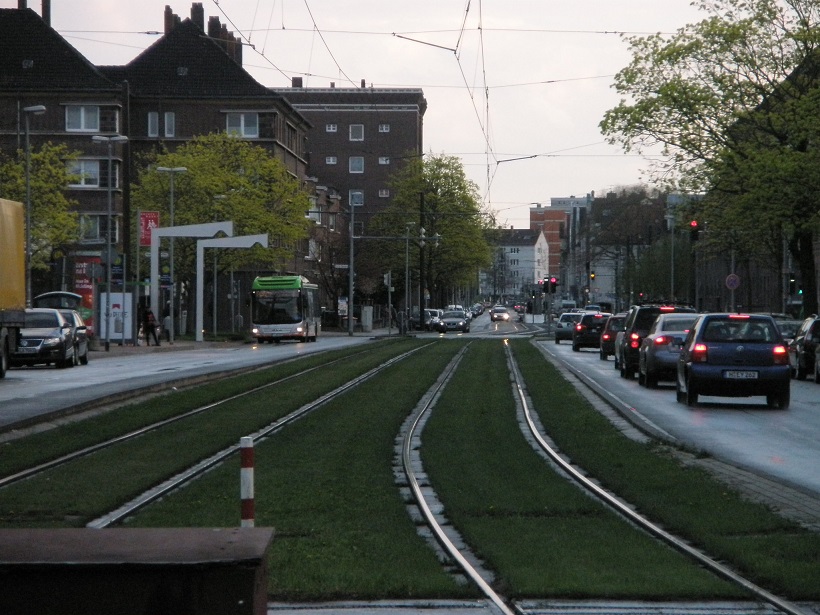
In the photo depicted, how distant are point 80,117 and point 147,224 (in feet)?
88.2

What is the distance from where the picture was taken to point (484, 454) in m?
15.5

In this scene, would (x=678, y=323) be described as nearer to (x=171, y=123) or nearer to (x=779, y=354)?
(x=779, y=354)

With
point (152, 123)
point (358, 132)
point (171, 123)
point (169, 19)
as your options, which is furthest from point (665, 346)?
point (358, 132)

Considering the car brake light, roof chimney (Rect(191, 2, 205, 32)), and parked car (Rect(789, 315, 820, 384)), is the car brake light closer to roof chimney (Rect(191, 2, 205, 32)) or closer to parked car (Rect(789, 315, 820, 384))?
parked car (Rect(789, 315, 820, 384))

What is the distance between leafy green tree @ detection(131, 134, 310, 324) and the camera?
245 ft

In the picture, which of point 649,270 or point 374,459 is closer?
point 374,459

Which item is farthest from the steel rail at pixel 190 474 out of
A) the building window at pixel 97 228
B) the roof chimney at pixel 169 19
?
the roof chimney at pixel 169 19

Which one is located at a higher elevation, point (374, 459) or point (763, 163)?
point (763, 163)

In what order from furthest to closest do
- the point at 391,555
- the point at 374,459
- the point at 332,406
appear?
the point at 332,406 → the point at 374,459 → the point at 391,555

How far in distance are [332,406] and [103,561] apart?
1820cm

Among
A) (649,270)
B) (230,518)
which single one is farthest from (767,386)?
(649,270)

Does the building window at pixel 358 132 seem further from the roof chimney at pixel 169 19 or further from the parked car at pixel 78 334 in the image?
the parked car at pixel 78 334

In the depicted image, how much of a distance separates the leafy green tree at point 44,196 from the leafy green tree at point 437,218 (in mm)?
44265

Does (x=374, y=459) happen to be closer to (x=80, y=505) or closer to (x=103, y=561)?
(x=80, y=505)
